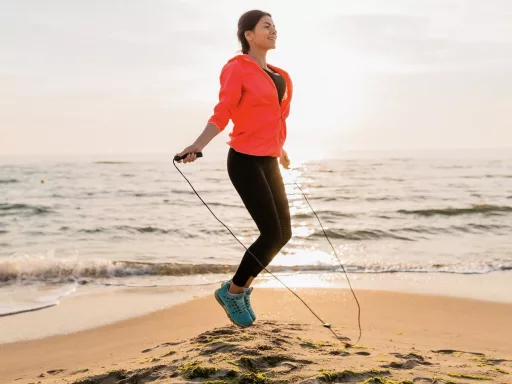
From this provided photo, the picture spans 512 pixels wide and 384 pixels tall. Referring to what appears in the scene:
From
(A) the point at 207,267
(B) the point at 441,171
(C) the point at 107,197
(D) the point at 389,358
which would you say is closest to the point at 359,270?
(A) the point at 207,267

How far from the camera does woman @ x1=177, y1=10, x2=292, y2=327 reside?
3.34 metres

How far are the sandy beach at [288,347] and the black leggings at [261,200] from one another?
21.3 inches

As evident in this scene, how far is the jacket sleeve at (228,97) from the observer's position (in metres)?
3.28

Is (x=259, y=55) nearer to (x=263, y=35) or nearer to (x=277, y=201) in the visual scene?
(x=263, y=35)

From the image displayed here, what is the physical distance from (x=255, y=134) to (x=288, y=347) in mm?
1369

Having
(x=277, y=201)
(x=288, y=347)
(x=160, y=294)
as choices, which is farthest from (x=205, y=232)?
(x=288, y=347)

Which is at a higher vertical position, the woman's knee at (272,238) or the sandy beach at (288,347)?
the woman's knee at (272,238)

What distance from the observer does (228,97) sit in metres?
3.29

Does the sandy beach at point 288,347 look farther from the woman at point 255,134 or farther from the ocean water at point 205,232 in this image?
the ocean water at point 205,232

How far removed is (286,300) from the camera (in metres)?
5.94

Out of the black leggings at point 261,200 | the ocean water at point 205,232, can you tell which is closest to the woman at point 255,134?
the black leggings at point 261,200

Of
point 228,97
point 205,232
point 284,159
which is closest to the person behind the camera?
point 228,97

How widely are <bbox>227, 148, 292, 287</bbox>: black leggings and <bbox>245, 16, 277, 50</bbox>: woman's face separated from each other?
71cm

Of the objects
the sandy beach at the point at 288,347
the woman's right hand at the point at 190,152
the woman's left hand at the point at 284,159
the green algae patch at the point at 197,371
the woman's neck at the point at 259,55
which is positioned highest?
the woman's neck at the point at 259,55
